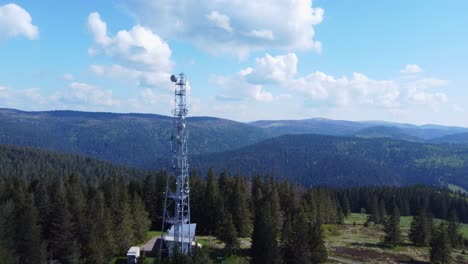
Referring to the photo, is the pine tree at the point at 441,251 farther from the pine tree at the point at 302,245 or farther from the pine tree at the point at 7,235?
the pine tree at the point at 7,235

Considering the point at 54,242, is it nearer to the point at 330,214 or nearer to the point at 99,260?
the point at 99,260

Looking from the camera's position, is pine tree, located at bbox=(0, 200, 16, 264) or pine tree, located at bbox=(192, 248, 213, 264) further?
pine tree, located at bbox=(0, 200, 16, 264)

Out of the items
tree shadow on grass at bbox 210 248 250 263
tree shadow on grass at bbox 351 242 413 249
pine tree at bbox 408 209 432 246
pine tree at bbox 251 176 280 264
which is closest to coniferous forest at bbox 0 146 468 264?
pine tree at bbox 408 209 432 246

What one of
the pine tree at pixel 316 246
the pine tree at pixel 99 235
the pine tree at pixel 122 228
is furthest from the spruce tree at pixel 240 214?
the pine tree at pixel 99 235

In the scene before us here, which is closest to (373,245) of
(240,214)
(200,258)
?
(240,214)

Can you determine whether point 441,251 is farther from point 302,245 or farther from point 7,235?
point 7,235

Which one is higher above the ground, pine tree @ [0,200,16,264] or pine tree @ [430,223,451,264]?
pine tree @ [0,200,16,264]

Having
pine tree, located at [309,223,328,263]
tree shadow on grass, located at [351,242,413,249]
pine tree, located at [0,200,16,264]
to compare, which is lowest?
tree shadow on grass, located at [351,242,413,249]

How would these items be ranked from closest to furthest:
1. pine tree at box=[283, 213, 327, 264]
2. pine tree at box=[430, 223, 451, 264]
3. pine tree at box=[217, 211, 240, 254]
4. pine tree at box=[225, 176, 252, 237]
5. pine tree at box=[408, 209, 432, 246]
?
pine tree at box=[283, 213, 327, 264], pine tree at box=[217, 211, 240, 254], pine tree at box=[430, 223, 451, 264], pine tree at box=[225, 176, 252, 237], pine tree at box=[408, 209, 432, 246]

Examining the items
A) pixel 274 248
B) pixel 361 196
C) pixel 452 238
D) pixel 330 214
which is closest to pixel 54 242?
pixel 274 248

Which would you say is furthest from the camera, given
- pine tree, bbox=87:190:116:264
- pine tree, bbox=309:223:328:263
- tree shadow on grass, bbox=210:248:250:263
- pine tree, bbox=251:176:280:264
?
tree shadow on grass, bbox=210:248:250:263

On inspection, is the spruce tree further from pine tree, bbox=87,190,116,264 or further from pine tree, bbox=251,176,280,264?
pine tree, bbox=87,190,116,264

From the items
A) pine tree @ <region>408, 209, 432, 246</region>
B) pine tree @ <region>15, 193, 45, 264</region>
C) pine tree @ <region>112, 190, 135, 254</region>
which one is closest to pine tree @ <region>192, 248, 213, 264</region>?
pine tree @ <region>15, 193, 45, 264</region>

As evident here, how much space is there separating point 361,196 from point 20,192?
146755mm
